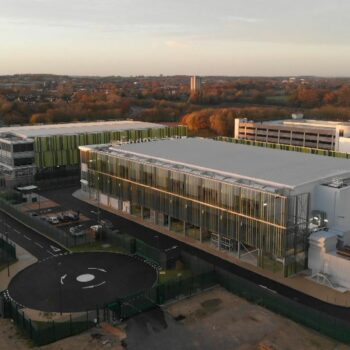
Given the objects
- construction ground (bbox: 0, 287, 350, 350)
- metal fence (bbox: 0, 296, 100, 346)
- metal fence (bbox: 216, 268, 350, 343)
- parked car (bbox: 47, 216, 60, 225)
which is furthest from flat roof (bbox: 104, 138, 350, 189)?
metal fence (bbox: 0, 296, 100, 346)

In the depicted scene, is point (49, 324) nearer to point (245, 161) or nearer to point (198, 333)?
point (198, 333)

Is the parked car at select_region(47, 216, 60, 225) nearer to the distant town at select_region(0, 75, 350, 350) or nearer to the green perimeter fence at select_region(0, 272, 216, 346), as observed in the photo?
the distant town at select_region(0, 75, 350, 350)

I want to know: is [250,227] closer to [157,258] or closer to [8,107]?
[157,258]

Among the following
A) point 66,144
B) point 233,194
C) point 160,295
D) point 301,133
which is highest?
point 233,194

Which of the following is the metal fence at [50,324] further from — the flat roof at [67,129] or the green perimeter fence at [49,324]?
the flat roof at [67,129]

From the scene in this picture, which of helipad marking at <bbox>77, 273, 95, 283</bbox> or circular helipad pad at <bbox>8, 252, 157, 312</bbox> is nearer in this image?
circular helipad pad at <bbox>8, 252, 157, 312</bbox>

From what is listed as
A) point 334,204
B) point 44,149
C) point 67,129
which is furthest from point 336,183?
point 67,129

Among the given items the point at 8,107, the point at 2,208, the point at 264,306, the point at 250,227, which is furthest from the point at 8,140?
the point at 8,107
